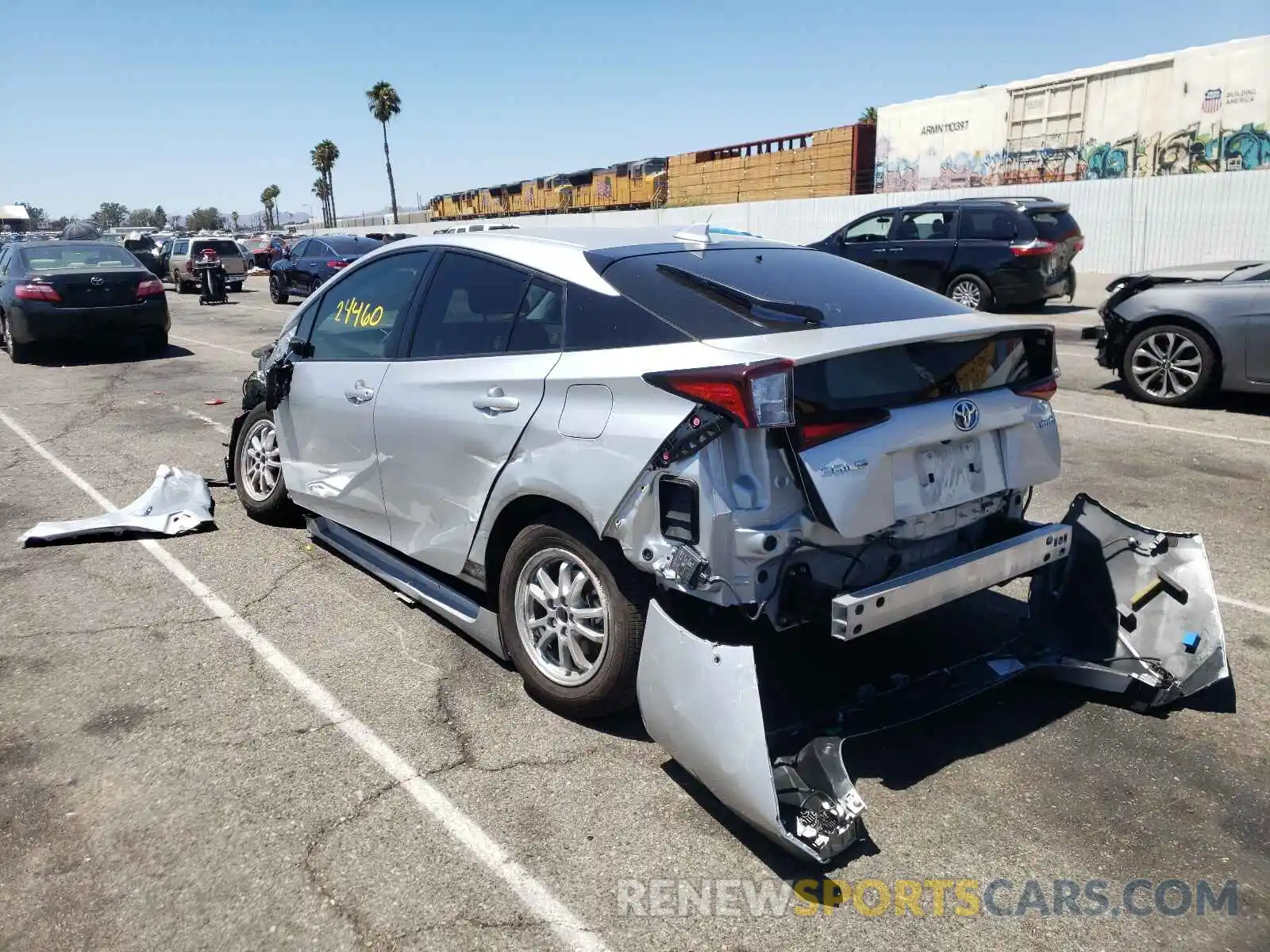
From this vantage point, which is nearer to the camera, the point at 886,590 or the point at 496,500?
the point at 886,590

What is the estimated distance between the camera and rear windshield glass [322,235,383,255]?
21.6 m

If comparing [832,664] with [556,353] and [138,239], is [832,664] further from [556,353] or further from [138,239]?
[138,239]

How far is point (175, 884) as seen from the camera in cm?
277

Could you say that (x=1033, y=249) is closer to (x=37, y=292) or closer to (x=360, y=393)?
(x=360, y=393)

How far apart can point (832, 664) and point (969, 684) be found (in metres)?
0.60

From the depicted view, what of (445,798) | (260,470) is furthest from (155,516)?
(445,798)

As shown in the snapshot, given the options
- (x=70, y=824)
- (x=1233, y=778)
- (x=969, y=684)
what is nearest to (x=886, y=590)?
(x=969, y=684)

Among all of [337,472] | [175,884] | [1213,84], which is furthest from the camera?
[1213,84]

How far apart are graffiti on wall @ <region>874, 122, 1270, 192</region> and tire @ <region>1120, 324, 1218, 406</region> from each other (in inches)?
605

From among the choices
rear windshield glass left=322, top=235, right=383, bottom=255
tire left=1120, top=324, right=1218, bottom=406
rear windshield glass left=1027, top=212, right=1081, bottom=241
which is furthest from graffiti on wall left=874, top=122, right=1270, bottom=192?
rear windshield glass left=322, top=235, right=383, bottom=255

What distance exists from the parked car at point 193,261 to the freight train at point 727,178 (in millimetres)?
15924

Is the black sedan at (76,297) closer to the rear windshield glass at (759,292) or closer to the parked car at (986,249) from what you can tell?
the parked car at (986,249)

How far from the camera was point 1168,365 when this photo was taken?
8.80m

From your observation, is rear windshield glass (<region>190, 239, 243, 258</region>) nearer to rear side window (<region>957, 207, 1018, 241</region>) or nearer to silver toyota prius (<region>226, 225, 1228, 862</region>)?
rear side window (<region>957, 207, 1018, 241</region>)
